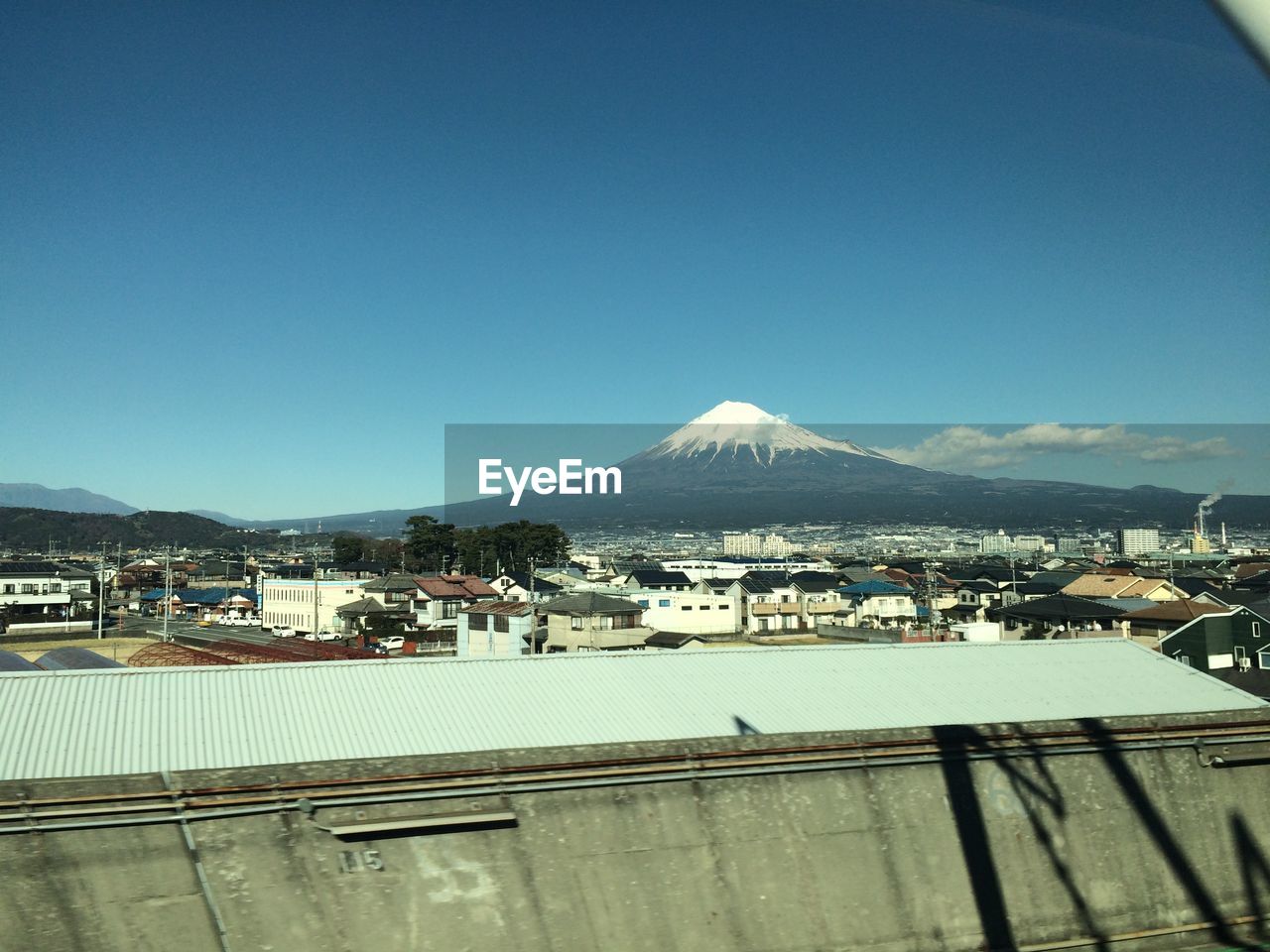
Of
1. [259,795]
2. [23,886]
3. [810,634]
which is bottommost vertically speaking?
[810,634]

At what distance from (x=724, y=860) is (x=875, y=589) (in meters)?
30.5

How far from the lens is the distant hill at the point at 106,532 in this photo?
110 m

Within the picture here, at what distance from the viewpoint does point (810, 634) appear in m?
29.8

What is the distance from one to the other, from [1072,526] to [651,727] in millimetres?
110480

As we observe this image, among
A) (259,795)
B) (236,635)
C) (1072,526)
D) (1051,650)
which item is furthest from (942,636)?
(1072,526)

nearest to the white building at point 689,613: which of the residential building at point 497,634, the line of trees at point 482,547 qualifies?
the residential building at point 497,634

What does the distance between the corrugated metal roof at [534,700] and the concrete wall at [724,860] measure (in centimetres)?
98

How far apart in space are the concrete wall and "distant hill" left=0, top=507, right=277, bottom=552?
367 feet

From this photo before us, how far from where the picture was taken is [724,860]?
18.8 feet

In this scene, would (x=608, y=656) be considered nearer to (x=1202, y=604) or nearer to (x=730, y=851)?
(x=730, y=851)

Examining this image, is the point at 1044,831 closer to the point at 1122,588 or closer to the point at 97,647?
the point at 97,647

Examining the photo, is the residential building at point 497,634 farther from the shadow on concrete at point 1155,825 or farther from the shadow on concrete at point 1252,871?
the shadow on concrete at point 1252,871

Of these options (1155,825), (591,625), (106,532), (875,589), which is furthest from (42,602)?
(106,532)

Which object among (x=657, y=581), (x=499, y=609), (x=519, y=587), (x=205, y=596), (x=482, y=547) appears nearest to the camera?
(x=499, y=609)
